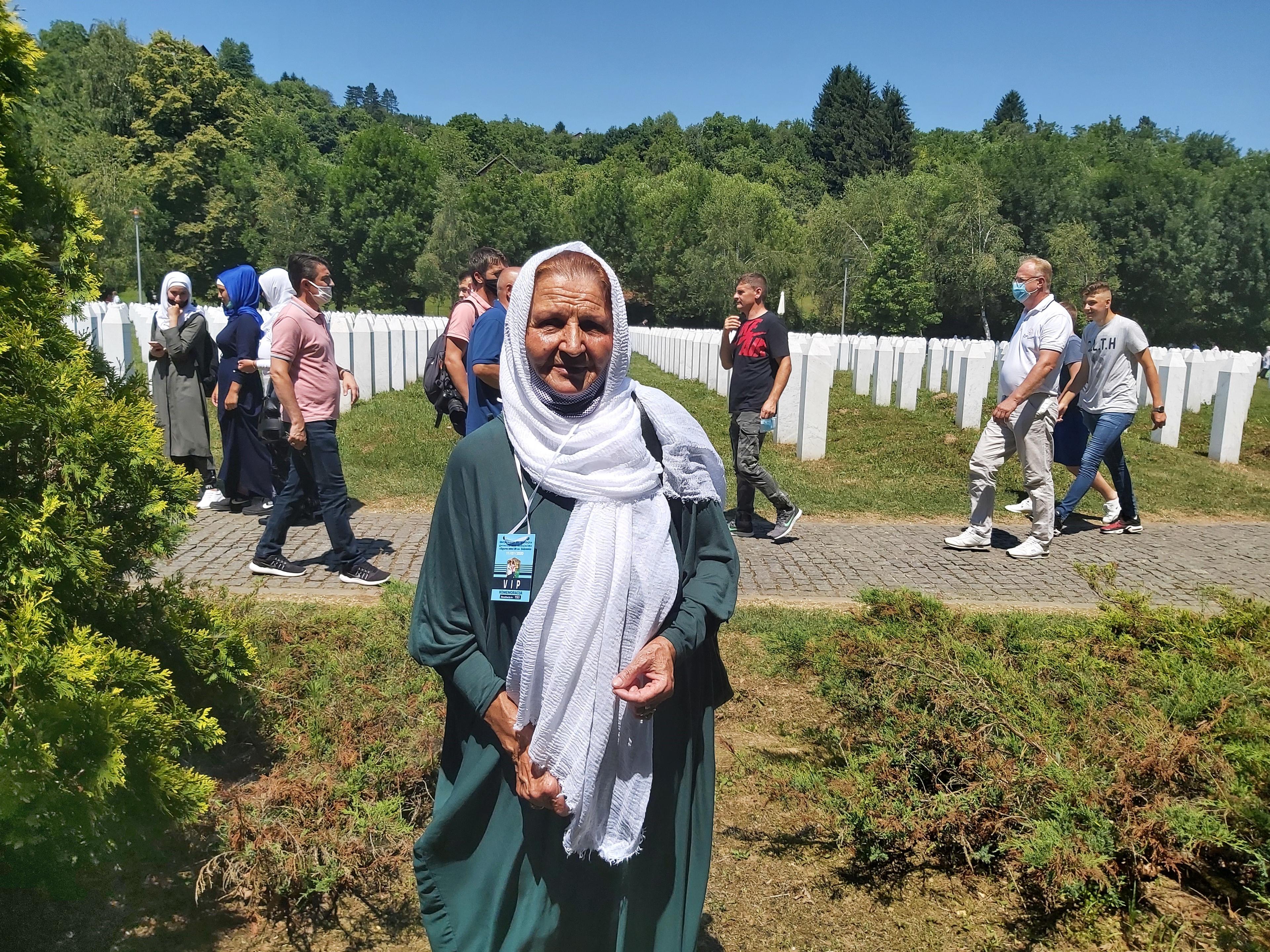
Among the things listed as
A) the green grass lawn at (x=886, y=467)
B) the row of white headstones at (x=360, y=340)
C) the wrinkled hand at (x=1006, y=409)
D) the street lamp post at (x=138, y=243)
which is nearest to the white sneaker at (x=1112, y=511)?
the green grass lawn at (x=886, y=467)

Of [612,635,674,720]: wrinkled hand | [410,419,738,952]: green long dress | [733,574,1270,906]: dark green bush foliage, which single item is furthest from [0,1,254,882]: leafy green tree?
[733,574,1270,906]: dark green bush foliage

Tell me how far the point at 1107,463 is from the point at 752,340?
155 inches

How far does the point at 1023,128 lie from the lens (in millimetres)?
107250

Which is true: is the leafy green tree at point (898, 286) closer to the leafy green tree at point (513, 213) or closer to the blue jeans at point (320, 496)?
the leafy green tree at point (513, 213)

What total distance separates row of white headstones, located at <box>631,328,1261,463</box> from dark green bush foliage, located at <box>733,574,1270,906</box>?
14.1 feet

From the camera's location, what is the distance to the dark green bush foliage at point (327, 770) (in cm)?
325

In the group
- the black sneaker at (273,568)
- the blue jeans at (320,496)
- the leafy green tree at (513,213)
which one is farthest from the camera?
the leafy green tree at (513,213)

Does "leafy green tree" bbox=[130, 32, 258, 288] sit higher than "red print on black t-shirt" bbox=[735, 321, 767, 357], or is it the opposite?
"leafy green tree" bbox=[130, 32, 258, 288]

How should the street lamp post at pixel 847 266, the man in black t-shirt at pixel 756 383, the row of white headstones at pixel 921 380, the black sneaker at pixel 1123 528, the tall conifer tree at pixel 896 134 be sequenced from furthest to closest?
the tall conifer tree at pixel 896 134
the street lamp post at pixel 847 266
the row of white headstones at pixel 921 380
the black sneaker at pixel 1123 528
the man in black t-shirt at pixel 756 383

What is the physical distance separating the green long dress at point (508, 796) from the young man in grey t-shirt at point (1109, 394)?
796 centimetres

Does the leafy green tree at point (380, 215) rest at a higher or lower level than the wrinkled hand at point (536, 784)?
higher

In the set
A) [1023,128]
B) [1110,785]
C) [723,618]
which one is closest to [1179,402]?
[1110,785]

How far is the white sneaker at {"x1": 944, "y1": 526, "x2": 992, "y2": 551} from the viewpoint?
27.5 feet

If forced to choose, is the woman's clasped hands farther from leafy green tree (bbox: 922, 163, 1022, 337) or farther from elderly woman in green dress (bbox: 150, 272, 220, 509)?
leafy green tree (bbox: 922, 163, 1022, 337)
